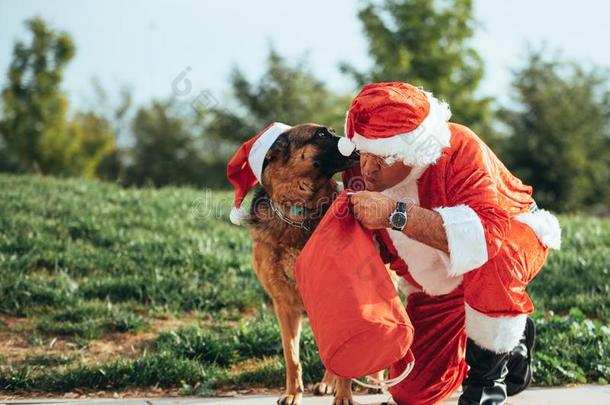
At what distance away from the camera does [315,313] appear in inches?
125

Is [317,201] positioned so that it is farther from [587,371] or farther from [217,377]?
[587,371]

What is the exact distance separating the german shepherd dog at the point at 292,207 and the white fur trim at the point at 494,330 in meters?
1.09

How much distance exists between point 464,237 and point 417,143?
52 centimetres

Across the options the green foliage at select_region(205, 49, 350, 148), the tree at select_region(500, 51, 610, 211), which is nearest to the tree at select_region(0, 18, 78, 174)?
the green foliage at select_region(205, 49, 350, 148)

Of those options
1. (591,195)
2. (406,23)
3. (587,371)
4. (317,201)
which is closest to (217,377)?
(317,201)

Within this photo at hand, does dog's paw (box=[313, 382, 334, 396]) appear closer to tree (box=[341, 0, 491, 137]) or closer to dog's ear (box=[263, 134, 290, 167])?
dog's ear (box=[263, 134, 290, 167])

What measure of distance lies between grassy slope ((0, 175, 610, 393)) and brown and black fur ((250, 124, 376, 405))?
0.69 m

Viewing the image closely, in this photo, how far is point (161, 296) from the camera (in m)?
6.40

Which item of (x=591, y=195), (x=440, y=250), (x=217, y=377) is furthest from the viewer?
(x=591, y=195)

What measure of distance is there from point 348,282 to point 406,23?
26.7 m

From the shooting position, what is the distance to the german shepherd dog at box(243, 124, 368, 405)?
418cm

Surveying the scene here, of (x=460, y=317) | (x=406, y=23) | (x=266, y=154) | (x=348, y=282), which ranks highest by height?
(x=406, y=23)

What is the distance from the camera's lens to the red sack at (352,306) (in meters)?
3.04

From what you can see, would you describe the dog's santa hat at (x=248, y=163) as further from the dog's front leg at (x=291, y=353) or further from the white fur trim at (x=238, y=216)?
the dog's front leg at (x=291, y=353)
